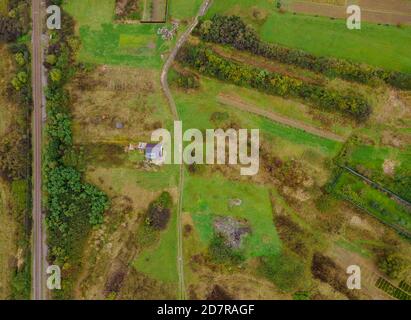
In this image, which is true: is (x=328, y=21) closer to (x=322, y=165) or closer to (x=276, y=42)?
(x=276, y=42)

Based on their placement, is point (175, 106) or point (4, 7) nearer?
point (175, 106)

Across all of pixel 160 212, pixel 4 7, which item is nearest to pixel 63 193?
pixel 160 212

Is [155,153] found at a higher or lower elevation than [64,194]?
higher

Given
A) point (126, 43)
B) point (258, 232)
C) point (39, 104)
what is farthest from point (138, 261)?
point (126, 43)

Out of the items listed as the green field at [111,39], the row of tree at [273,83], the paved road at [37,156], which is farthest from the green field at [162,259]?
the green field at [111,39]

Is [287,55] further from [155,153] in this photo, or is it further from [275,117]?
[155,153]

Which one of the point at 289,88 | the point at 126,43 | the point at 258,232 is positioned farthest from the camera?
the point at 126,43

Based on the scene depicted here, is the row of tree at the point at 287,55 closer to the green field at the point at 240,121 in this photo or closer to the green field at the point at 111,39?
the green field at the point at 240,121
